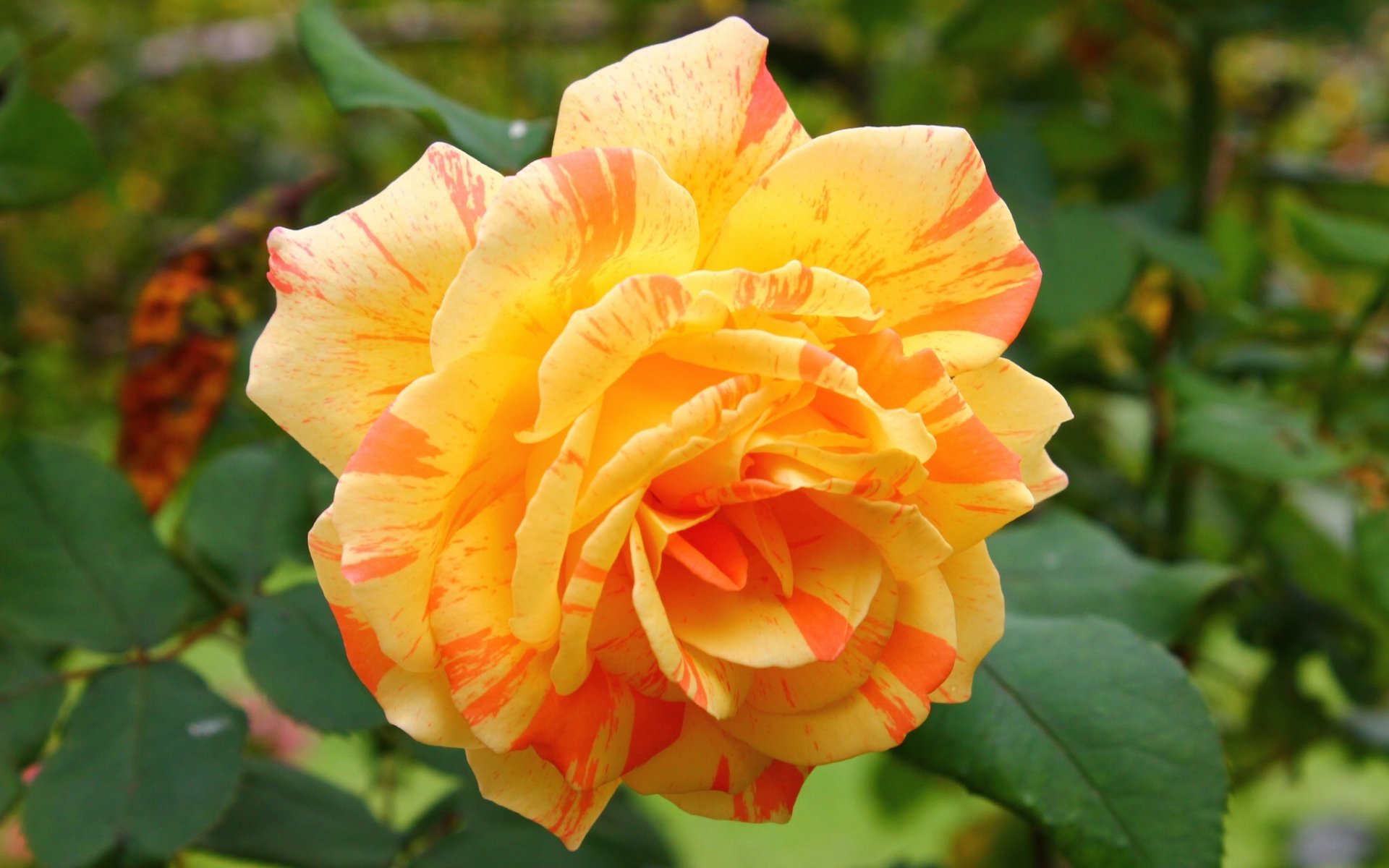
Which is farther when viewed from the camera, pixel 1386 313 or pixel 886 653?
pixel 1386 313

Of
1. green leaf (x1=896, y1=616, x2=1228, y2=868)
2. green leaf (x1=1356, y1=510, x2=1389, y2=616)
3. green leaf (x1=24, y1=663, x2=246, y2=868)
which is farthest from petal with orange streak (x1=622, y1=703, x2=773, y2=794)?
green leaf (x1=1356, y1=510, x2=1389, y2=616)

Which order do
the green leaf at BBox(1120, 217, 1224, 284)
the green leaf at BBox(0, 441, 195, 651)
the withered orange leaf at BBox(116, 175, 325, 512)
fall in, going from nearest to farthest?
1. the green leaf at BBox(0, 441, 195, 651)
2. the withered orange leaf at BBox(116, 175, 325, 512)
3. the green leaf at BBox(1120, 217, 1224, 284)

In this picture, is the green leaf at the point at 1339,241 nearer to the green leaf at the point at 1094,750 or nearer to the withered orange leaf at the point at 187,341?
the green leaf at the point at 1094,750

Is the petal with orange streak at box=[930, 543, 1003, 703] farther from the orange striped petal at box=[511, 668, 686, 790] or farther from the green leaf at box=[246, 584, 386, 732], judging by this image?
the green leaf at box=[246, 584, 386, 732]

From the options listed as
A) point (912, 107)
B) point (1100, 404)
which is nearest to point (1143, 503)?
point (1100, 404)

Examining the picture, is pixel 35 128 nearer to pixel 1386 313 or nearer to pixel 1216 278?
pixel 1216 278
